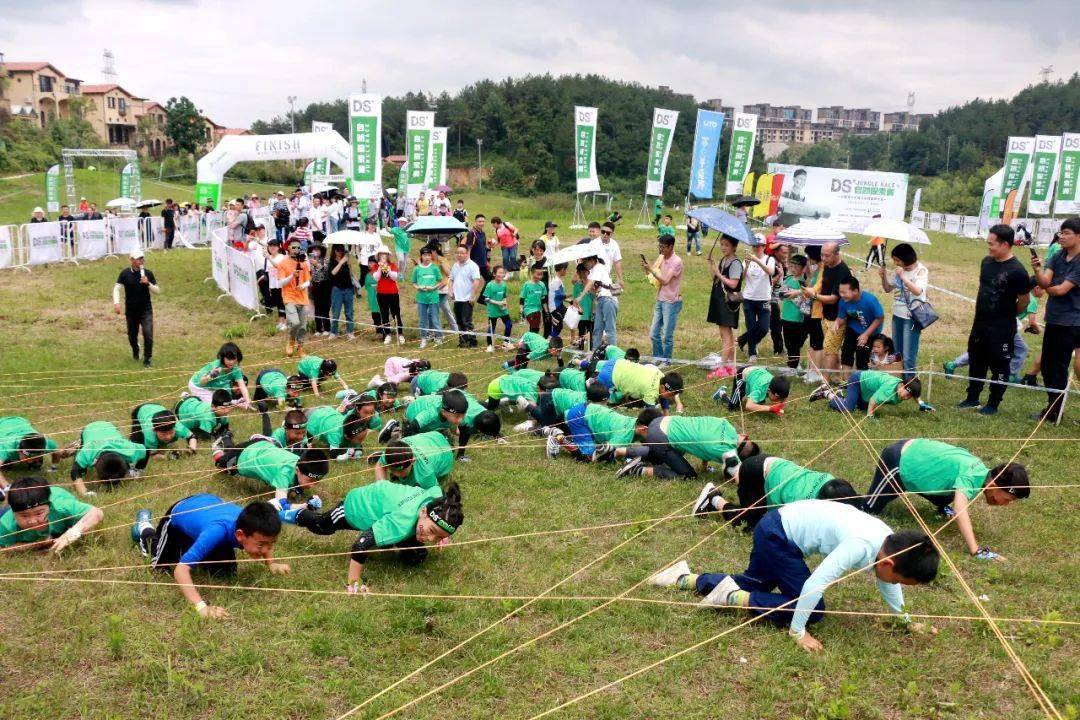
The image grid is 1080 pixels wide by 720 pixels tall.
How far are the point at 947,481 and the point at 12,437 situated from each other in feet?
27.1

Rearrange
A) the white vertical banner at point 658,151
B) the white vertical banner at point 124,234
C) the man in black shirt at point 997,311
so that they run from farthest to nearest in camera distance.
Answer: the white vertical banner at point 658,151
the white vertical banner at point 124,234
the man in black shirt at point 997,311

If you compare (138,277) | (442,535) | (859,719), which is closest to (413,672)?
(442,535)

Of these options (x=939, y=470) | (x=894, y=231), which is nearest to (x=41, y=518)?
(x=939, y=470)

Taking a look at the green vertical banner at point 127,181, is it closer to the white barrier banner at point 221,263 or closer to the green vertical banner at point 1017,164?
the white barrier banner at point 221,263

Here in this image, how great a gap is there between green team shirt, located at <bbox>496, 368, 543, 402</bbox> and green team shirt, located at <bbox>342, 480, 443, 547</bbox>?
11.4ft

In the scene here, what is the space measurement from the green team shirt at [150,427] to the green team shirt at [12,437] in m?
0.80

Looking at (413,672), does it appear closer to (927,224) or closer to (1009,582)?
(1009,582)

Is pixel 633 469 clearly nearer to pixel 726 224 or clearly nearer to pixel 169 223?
pixel 726 224

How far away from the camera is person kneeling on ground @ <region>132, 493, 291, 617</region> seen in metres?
4.84

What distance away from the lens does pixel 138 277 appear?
1121cm

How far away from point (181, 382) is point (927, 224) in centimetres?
4749

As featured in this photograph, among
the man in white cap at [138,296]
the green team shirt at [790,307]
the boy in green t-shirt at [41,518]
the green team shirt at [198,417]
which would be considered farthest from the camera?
the man in white cap at [138,296]

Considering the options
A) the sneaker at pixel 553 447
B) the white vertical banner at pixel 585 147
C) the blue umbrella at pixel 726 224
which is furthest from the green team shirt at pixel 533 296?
the white vertical banner at pixel 585 147

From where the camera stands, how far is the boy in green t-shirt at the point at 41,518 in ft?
18.1
